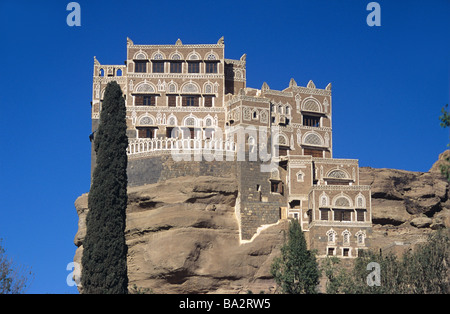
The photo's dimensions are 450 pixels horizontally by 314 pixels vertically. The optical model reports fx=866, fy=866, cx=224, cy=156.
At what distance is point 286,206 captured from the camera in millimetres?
78875

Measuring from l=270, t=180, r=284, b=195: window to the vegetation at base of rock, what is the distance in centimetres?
1358

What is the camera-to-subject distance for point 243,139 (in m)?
79.6

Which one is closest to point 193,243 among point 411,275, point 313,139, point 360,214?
point 360,214

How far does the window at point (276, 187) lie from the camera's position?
260 feet

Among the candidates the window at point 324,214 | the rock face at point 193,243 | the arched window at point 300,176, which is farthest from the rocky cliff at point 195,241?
the arched window at point 300,176

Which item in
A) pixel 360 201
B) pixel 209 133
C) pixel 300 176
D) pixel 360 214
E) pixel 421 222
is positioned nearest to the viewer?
pixel 360 214

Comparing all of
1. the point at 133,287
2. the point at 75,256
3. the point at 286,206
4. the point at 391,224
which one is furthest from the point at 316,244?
the point at 75,256

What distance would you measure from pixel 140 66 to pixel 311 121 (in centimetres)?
1839

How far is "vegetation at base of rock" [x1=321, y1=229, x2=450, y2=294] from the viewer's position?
62219 millimetres

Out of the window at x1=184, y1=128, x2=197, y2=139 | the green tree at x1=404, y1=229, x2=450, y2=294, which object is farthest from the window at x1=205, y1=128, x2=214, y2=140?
the green tree at x1=404, y1=229, x2=450, y2=294

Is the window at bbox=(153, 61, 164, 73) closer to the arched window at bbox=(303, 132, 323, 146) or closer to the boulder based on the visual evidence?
the arched window at bbox=(303, 132, 323, 146)

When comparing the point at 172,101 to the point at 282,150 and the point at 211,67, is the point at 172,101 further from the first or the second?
the point at 282,150

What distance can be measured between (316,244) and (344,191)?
19.6 ft

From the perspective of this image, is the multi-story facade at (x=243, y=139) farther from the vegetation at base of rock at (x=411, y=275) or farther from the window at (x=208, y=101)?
the vegetation at base of rock at (x=411, y=275)
